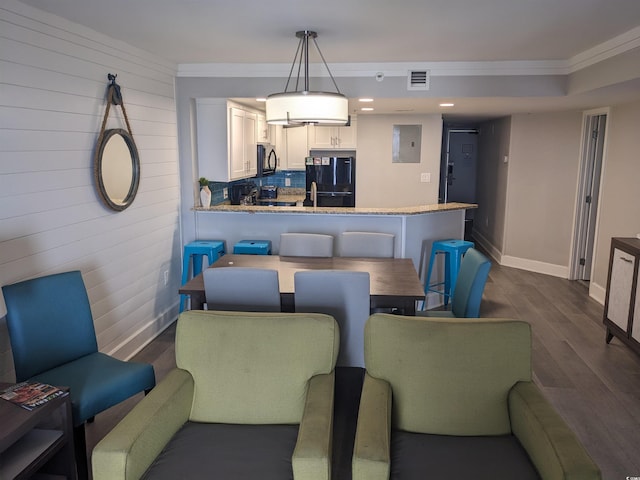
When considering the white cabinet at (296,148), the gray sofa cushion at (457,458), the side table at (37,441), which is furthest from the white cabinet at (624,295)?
the white cabinet at (296,148)

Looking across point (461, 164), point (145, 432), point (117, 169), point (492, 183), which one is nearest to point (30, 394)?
point (145, 432)

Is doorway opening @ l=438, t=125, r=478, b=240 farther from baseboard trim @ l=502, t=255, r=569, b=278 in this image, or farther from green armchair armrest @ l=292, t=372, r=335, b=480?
green armchair armrest @ l=292, t=372, r=335, b=480

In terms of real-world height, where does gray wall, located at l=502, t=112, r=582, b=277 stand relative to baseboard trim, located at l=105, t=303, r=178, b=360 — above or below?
above

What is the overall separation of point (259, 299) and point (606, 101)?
3906 millimetres

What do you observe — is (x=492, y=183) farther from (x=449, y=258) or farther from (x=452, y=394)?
(x=452, y=394)

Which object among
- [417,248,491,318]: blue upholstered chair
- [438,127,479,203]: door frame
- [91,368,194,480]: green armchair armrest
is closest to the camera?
[91,368,194,480]: green armchair armrest

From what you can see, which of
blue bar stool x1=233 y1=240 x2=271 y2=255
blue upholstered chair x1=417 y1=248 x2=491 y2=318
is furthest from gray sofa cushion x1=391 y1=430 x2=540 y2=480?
blue bar stool x1=233 y1=240 x2=271 y2=255

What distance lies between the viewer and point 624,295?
3.90 meters

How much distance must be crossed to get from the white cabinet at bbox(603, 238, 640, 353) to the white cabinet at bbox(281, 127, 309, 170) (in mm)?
4118

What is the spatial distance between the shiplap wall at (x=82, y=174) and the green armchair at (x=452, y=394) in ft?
6.52

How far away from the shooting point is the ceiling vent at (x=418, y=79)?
441cm

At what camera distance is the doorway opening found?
956 centimetres

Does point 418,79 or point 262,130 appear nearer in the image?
point 418,79

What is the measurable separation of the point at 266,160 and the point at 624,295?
4088 millimetres
